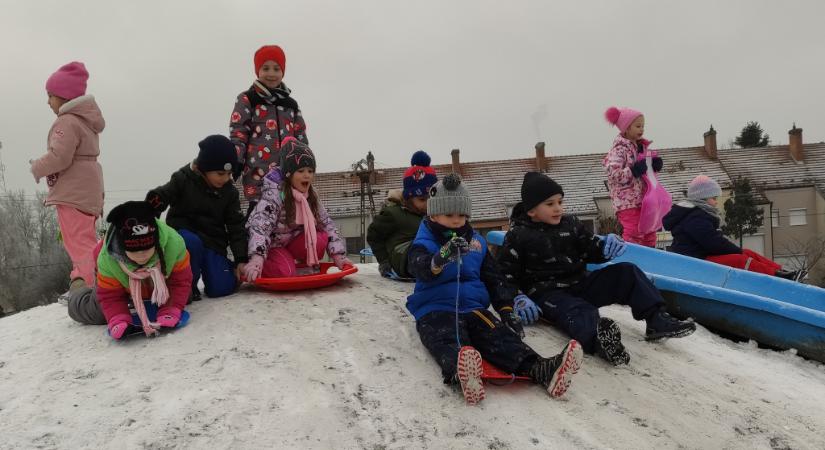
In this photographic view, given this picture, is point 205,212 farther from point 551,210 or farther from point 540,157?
point 540,157

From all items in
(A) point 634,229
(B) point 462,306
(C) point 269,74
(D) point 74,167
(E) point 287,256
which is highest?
(C) point 269,74

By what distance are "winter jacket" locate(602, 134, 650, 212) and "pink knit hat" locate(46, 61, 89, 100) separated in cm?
501

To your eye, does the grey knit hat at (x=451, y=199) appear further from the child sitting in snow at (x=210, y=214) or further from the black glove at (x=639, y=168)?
the black glove at (x=639, y=168)


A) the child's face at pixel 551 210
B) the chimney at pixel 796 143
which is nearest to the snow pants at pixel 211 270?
the child's face at pixel 551 210

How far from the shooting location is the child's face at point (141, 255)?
10.4ft

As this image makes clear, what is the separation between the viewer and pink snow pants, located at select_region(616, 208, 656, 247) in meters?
6.05

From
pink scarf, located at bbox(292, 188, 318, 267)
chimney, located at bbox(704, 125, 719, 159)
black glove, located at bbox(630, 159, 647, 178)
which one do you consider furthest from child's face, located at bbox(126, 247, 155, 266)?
chimney, located at bbox(704, 125, 719, 159)

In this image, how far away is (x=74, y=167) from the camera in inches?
164

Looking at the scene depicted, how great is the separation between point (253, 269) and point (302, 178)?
2.64 feet

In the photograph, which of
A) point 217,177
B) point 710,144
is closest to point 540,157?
point 710,144

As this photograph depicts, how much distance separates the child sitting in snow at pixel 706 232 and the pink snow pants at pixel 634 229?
1.01 ft

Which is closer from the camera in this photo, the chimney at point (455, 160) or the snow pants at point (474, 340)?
the snow pants at point (474, 340)

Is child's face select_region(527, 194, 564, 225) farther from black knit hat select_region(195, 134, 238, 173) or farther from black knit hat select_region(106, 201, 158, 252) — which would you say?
black knit hat select_region(106, 201, 158, 252)

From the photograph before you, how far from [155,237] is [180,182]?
0.88 m
